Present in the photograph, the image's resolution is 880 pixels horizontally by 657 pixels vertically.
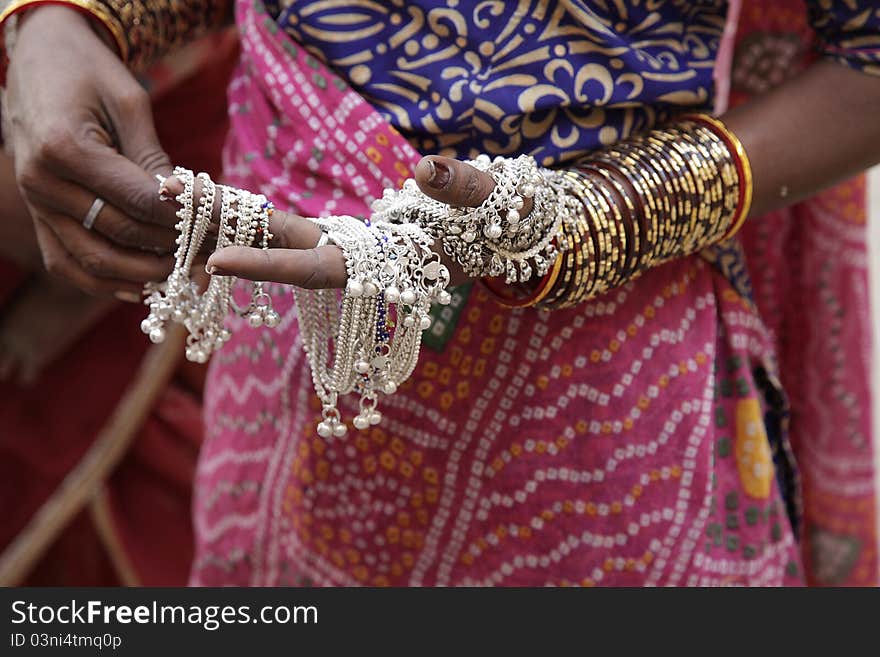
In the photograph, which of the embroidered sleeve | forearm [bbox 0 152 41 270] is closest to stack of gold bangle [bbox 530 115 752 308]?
the embroidered sleeve

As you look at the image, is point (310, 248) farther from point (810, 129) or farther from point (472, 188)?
point (810, 129)

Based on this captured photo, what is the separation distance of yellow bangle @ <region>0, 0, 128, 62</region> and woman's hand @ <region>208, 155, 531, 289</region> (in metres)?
0.33

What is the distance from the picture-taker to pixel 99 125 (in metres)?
0.82

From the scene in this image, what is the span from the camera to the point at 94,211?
2.59 feet

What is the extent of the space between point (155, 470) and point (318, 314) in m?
1.02

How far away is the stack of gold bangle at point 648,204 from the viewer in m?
0.76

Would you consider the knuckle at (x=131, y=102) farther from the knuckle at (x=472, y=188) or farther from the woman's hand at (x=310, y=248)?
the knuckle at (x=472, y=188)

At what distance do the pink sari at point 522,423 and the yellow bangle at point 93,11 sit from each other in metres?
0.11

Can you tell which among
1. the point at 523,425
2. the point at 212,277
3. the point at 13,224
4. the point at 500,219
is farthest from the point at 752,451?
the point at 13,224

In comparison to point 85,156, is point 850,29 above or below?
above

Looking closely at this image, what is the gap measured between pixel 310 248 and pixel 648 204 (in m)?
0.27

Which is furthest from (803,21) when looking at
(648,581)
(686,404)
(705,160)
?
(648,581)

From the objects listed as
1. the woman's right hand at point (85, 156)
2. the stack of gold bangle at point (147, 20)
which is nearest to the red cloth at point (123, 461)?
the stack of gold bangle at point (147, 20)

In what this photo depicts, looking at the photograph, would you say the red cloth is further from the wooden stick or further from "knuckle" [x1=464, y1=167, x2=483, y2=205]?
"knuckle" [x1=464, y1=167, x2=483, y2=205]
